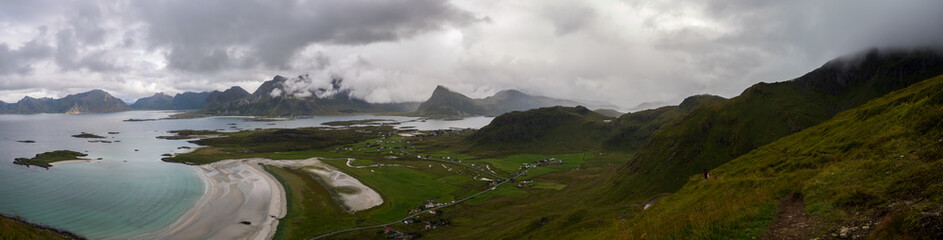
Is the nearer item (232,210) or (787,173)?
(787,173)

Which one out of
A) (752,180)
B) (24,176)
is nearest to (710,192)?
(752,180)

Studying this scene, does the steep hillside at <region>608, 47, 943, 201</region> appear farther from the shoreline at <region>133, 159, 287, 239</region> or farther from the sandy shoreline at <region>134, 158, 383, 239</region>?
the shoreline at <region>133, 159, 287, 239</region>

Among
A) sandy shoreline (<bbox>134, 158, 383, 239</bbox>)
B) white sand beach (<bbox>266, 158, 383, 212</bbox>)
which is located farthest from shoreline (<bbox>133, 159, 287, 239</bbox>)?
white sand beach (<bbox>266, 158, 383, 212</bbox>)

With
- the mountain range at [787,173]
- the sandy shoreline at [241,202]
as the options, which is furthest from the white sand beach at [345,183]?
the mountain range at [787,173]

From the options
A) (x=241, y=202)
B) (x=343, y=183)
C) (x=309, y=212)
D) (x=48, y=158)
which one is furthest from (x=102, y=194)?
(x=48, y=158)

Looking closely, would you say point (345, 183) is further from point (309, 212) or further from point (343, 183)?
point (309, 212)

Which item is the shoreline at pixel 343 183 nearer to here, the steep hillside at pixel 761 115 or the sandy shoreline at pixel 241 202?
the sandy shoreline at pixel 241 202
